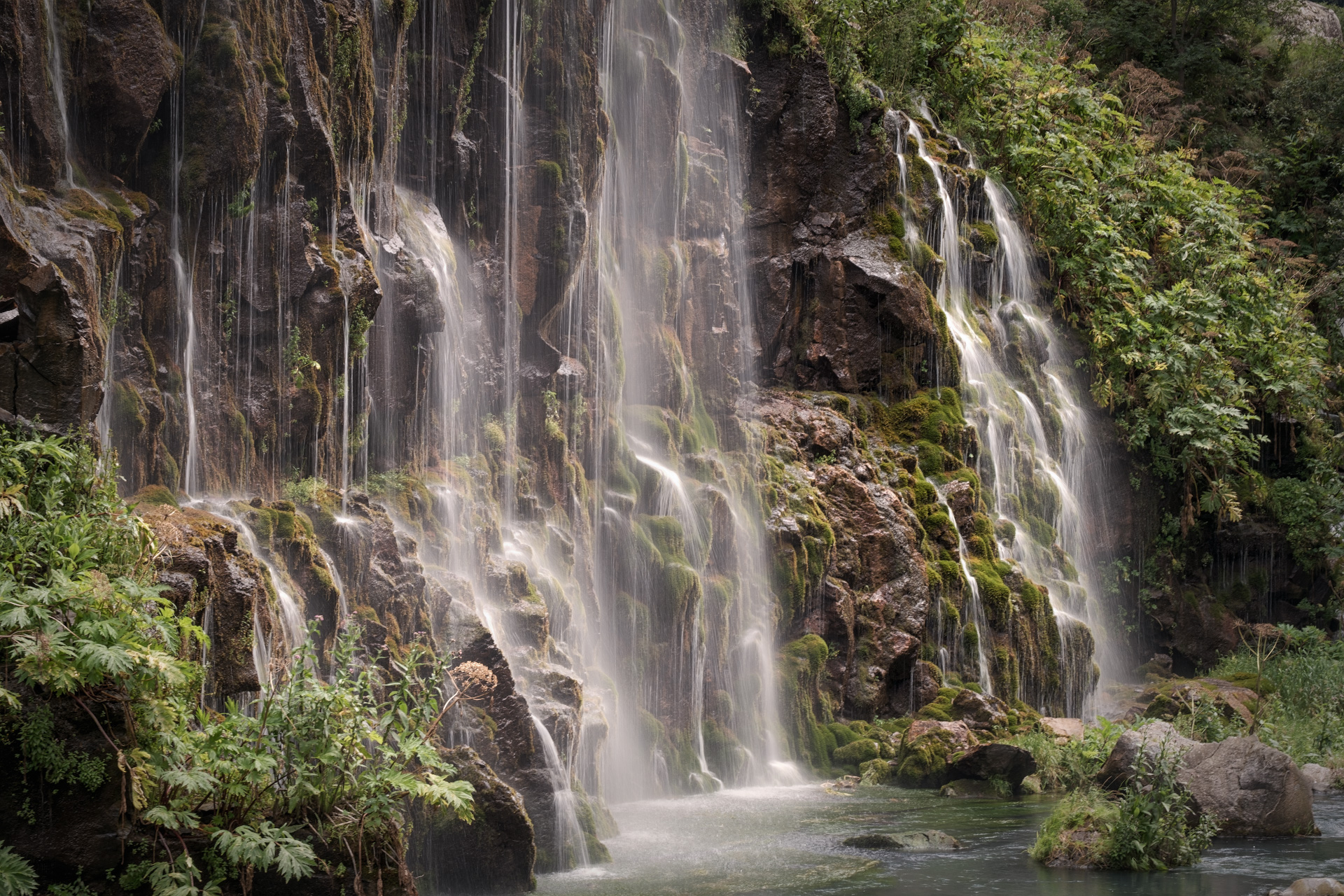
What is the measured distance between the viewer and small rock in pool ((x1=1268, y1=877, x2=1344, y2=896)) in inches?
373

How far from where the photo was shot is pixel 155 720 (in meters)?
6.41

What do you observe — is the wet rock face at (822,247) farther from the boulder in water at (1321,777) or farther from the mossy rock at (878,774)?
the boulder in water at (1321,777)

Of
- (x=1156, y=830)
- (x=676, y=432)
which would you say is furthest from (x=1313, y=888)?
(x=676, y=432)

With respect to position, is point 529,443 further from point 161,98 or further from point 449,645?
point 161,98

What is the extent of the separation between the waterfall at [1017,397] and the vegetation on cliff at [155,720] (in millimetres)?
16178

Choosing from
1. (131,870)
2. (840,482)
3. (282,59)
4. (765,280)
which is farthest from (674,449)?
(131,870)

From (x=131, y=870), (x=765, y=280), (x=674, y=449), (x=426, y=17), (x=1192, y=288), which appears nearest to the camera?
(x=131, y=870)

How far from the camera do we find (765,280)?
22.8m

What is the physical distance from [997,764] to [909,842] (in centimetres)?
412

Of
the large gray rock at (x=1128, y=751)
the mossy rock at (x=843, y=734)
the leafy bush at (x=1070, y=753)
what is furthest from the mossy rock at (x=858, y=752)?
the large gray rock at (x=1128, y=751)

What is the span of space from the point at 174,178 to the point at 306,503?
3.35 meters

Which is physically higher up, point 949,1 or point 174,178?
point 949,1

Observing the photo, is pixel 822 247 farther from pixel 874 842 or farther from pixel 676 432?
pixel 874 842

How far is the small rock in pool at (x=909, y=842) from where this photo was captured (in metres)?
11.9
